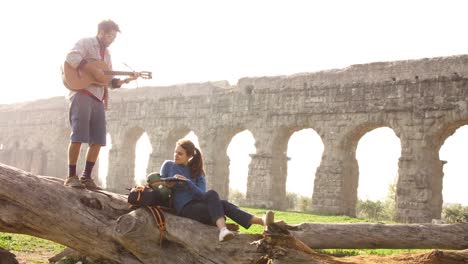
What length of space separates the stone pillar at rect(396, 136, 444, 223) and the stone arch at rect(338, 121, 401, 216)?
4.72 feet

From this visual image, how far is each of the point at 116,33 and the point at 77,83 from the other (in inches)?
29.6

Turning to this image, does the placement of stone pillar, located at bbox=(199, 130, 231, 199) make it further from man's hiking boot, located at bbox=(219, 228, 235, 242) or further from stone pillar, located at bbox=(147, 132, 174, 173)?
man's hiking boot, located at bbox=(219, 228, 235, 242)

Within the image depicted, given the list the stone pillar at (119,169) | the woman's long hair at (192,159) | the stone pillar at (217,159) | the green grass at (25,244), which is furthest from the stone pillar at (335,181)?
the woman's long hair at (192,159)

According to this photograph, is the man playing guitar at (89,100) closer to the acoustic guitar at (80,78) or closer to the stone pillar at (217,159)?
the acoustic guitar at (80,78)

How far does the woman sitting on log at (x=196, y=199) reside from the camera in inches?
199

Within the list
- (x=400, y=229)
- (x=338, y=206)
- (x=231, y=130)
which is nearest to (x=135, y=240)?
Result: (x=400, y=229)

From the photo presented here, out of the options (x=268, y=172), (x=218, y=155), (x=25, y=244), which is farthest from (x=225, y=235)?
(x=218, y=155)

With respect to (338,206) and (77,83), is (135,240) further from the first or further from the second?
(338,206)

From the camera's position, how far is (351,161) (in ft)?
58.0

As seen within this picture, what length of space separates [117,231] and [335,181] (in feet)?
42.9

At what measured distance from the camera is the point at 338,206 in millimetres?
17016

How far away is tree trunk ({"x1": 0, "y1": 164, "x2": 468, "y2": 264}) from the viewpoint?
4.85 m

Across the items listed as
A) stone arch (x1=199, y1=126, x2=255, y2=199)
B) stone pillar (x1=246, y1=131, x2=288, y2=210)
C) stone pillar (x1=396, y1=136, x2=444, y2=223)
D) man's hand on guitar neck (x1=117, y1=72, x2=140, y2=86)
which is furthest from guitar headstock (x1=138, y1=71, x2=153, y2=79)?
stone arch (x1=199, y1=126, x2=255, y2=199)

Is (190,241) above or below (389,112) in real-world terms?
below
